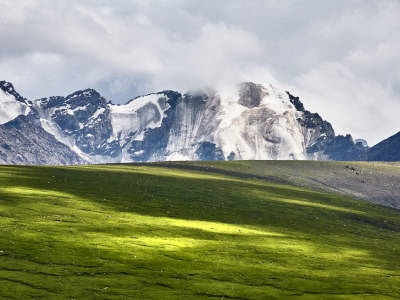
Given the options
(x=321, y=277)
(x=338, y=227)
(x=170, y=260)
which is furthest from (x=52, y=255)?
(x=338, y=227)

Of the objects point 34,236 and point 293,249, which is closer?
point 34,236

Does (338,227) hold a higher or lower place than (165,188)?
lower

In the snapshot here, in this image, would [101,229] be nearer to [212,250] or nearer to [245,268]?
[212,250]

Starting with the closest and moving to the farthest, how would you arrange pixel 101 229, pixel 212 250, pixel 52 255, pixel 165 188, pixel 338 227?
1. pixel 52 255
2. pixel 212 250
3. pixel 101 229
4. pixel 338 227
5. pixel 165 188

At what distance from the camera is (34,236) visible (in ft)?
248

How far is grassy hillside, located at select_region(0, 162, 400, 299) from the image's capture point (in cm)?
5997

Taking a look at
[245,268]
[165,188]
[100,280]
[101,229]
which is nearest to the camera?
[100,280]

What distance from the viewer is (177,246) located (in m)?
81.9

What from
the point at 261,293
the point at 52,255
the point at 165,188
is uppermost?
the point at 165,188

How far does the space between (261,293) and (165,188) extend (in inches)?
4225

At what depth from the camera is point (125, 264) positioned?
2655 inches

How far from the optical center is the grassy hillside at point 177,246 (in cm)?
A: 5997

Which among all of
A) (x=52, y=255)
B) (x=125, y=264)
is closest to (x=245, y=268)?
(x=125, y=264)

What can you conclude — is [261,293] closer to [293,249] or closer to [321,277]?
[321,277]
